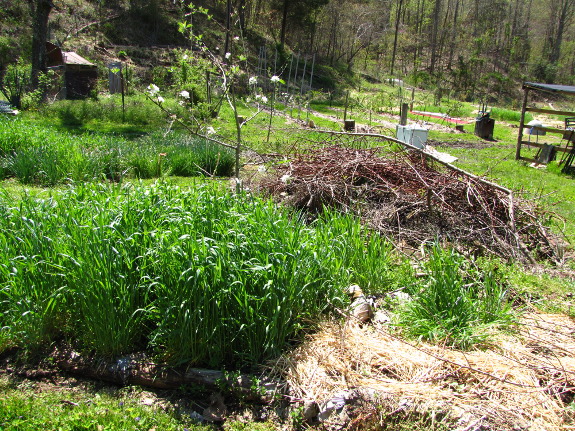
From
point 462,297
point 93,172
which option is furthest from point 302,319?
point 93,172

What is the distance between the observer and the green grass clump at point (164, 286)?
2979 millimetres

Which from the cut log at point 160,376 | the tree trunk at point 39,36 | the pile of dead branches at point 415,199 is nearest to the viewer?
the cut log at point 160,376

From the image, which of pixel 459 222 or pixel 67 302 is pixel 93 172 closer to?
pixel 67 302

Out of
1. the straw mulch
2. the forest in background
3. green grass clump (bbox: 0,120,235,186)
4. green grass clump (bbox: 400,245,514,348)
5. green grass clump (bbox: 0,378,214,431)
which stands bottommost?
green grass clump (bbox: 0,378,214,431)

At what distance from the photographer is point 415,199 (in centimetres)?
559

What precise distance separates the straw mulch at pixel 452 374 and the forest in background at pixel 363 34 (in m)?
15.0

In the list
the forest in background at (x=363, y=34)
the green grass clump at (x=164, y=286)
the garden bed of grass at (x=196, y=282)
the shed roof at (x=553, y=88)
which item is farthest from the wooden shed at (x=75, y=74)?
the green grass clump at (x=164, y=286)

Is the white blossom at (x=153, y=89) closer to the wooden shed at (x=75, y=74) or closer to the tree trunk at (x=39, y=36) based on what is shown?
the tree trunk at (x=39, y=36)

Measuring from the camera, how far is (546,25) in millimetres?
51125

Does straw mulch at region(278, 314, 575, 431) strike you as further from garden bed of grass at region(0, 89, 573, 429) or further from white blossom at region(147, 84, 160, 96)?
white blossom at region(147, 84, 160, 96)

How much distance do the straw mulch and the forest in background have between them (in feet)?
49.2

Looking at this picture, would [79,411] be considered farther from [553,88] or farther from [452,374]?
[553,88]

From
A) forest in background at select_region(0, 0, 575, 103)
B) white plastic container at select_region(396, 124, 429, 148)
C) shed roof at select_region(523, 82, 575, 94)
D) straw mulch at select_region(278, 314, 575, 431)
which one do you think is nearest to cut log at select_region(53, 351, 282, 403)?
straw mulch at select_region(278, 314, 575, 431)

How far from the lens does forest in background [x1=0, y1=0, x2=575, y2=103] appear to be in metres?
25.1
